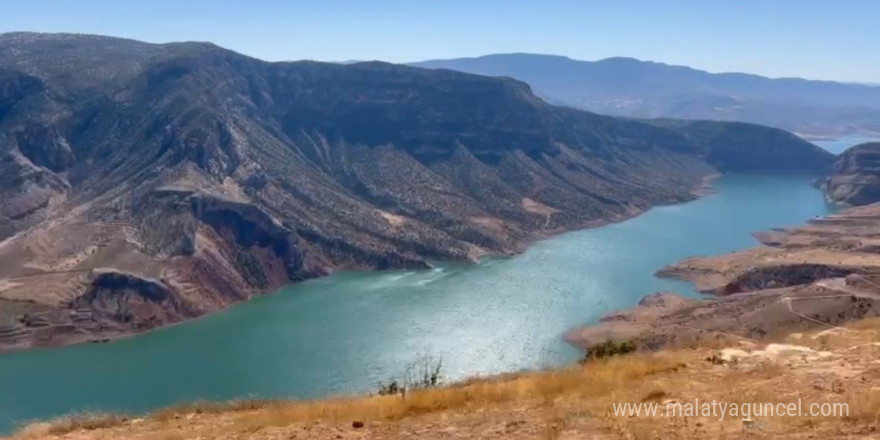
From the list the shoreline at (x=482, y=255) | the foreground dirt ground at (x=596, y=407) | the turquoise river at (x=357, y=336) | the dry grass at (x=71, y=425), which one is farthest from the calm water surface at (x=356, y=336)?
the dry grass at (x=71, y=425)

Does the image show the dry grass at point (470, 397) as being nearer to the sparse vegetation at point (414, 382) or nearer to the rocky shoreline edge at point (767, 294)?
the sparse vegetation at point (414, 382)

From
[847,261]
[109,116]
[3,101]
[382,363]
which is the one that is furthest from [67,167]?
[847,261]

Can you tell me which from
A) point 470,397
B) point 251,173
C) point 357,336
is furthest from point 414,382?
point 251,173

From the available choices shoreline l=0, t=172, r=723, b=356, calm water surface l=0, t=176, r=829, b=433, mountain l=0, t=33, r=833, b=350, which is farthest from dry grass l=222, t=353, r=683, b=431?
mountain l=0, t=33, r=833, b=350

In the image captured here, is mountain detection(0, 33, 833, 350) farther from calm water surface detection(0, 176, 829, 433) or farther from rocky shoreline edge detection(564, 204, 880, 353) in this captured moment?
rocky shoreline edge detection(564, 204, 880, 353)

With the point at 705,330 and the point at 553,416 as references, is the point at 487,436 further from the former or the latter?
the point at 705,330

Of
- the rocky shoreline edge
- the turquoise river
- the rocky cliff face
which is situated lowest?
the turquoise river

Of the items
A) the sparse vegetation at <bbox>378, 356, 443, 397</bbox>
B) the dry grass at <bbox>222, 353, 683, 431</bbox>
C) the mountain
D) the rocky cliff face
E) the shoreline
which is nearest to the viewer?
the dry grass at <bbox>222, 353, 683, 431</bbox>
